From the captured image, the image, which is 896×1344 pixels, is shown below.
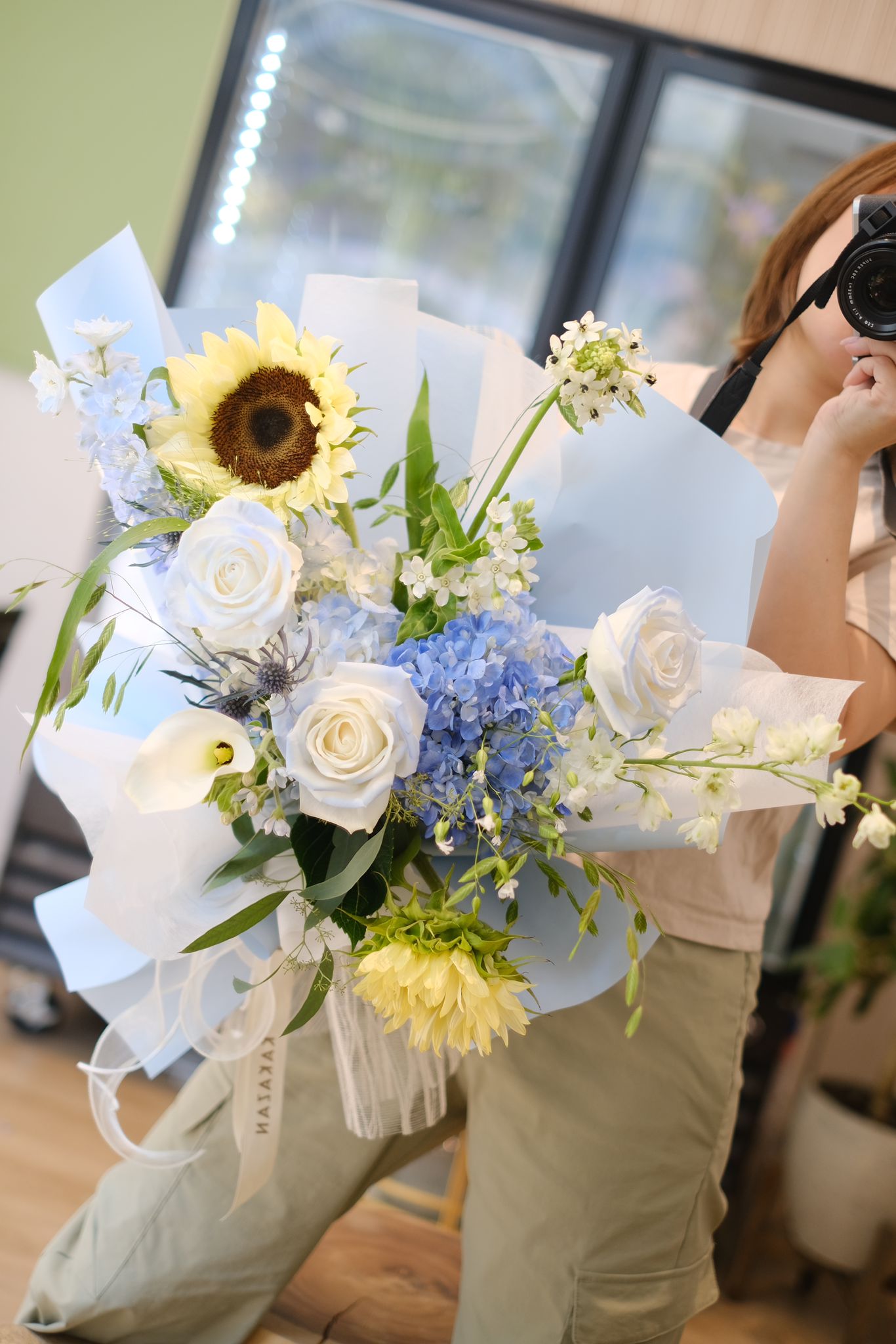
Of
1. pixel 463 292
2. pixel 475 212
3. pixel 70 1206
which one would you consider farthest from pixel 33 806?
pixel 475 212

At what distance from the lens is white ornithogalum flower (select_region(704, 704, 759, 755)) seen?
1.83ft

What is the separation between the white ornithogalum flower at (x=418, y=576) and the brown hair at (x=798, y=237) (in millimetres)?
457

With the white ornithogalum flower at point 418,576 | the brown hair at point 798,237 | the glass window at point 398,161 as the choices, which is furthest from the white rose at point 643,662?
the glass window at point 398,161

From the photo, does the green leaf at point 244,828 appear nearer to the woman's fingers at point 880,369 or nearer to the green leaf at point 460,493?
the green leaf at point 460,493

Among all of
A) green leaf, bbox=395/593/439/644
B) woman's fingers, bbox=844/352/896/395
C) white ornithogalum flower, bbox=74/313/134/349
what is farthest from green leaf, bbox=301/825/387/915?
woman's fingers, bbox=844/352/896/395

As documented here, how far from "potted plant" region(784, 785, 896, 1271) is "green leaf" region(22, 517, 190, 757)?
208 cm

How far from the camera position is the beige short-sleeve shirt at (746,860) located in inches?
32.2

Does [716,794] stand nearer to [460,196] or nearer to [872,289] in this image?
[872,289]

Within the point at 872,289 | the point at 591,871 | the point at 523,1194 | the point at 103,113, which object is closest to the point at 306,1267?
the point at 523,1194

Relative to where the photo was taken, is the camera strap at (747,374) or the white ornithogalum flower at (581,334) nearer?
the white ornithogalum flower at (581,334)

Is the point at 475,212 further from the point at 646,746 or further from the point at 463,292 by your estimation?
the point at 646,746

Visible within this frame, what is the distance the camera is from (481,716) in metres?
0.61

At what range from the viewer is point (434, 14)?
7.81 feet

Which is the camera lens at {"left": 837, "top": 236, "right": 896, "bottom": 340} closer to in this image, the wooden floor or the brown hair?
the brown hair
